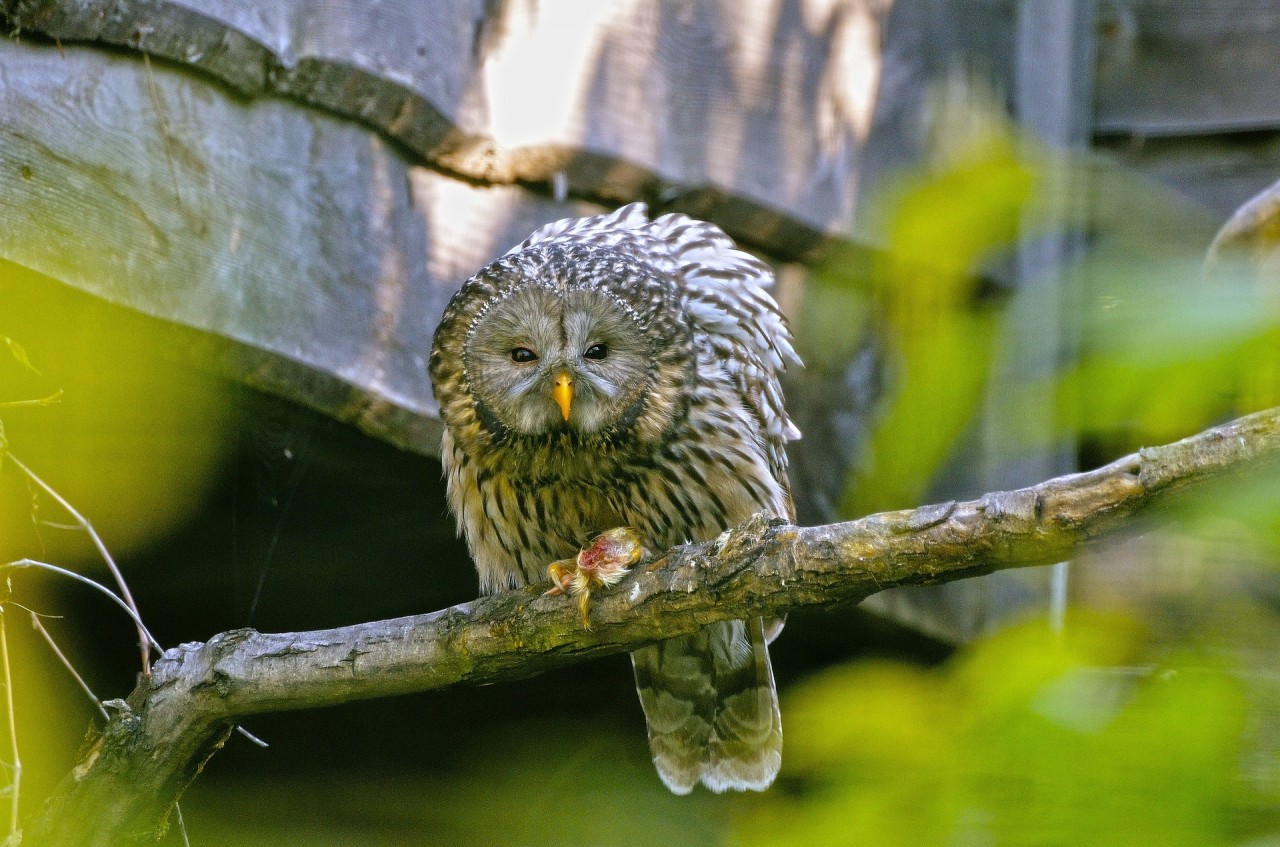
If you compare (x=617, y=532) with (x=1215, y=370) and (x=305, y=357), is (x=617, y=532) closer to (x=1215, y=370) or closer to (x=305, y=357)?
(x=305, y=357)

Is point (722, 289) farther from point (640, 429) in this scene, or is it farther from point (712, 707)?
point (712, 707)

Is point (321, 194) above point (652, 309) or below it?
above

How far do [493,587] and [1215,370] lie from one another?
9.00 ft

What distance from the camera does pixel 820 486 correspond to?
3938 mm

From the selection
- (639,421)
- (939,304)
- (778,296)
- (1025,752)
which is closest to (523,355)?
(639,421)

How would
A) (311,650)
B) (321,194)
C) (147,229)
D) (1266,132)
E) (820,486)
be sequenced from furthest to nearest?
(1266,132) < (820,486) < (321,194) < (147,229) < (311,650)

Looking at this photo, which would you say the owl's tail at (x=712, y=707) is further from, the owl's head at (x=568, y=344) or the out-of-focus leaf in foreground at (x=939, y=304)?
the out-of-focus leaf in foreground at (x=939, y=304)

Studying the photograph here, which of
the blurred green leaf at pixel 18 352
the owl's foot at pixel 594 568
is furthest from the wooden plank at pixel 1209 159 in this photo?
the blurred green leaf at pixel 18 352

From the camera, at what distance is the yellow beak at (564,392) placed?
8.98 feet

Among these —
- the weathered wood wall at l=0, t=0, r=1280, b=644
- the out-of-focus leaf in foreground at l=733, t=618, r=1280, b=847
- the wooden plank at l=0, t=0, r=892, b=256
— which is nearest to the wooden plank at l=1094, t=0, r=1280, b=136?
the weathered wood wall at l=0, t=0, r=1280, b=644

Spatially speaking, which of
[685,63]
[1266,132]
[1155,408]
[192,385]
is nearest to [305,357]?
[192,385]

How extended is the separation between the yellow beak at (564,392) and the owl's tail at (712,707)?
0.85 metres

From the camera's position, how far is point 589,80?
3.66 metres

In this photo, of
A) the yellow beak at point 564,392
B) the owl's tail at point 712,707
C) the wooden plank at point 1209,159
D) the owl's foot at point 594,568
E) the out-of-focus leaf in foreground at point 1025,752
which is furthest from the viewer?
the wooden plank at point 1209,159
